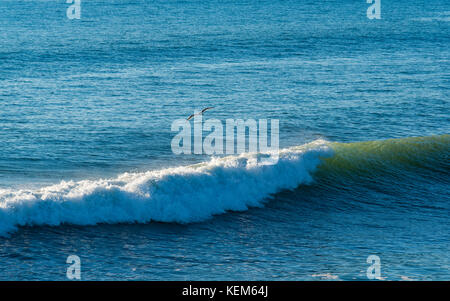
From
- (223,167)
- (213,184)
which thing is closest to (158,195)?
(213,184)

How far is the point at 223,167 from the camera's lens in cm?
2034

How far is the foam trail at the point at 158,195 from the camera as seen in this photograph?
16.4m

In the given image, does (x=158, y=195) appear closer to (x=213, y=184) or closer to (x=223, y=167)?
(x=213, y=184)

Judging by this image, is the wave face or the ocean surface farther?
the wave face

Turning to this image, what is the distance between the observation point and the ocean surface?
48.6 ft

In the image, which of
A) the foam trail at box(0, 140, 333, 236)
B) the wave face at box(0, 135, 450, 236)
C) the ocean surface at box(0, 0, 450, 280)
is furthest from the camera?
the wave face at box(0, 135, 450, 236)

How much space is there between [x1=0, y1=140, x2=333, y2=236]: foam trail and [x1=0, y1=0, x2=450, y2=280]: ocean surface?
4cm

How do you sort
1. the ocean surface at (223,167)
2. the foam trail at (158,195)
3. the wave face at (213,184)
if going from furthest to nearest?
the wave face at (213,184), the foam trail at (158,195), the ocean surface at (223,167)

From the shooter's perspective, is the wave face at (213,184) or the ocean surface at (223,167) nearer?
the ocean surface at (223,167)

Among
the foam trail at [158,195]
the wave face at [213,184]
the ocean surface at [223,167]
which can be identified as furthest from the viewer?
the wave face at [213,184]

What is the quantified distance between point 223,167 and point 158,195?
2.96 meters

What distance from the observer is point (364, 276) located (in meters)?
13.5

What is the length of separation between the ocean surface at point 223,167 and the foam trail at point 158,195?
Result: 43mm
